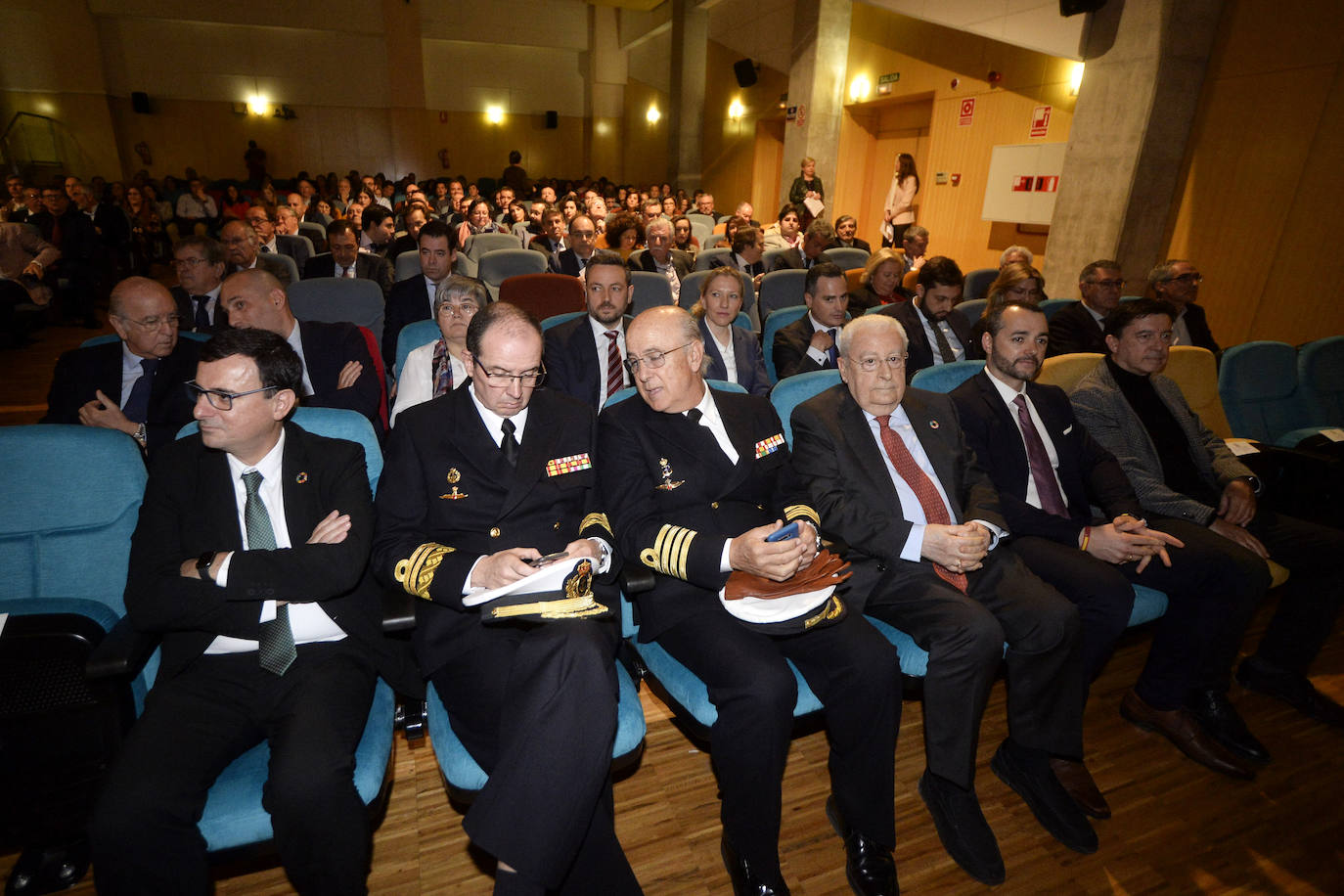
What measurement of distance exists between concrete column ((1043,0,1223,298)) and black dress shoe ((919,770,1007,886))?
5.69 m

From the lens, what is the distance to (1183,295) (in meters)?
3.90

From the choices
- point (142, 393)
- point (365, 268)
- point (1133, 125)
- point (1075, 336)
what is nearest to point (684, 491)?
point (142, 393)

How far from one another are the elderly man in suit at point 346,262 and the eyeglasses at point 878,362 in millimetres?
3977

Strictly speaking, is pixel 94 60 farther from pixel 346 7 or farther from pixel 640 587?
pixel 640 587

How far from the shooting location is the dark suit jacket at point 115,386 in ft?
7.67

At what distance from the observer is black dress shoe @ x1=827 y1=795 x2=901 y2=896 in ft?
5.37

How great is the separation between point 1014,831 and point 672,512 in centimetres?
135


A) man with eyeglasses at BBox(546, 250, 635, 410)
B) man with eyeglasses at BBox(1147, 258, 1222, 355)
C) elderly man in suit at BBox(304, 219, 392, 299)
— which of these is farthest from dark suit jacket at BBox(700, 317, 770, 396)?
elderly man in suit at BBox(304, 219, 392, 299)

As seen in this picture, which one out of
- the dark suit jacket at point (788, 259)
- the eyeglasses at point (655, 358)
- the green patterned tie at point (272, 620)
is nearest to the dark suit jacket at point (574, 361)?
the eyeglasses at point (655, 358)

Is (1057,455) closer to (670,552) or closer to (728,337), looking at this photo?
(670,552)

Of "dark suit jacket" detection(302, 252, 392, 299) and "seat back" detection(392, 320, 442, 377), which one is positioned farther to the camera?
"dark suit jacket" detection(302, 252, 392, 299)

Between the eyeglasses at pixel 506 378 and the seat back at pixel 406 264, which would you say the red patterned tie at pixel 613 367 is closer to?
the eyeglasses at pixel 506 378

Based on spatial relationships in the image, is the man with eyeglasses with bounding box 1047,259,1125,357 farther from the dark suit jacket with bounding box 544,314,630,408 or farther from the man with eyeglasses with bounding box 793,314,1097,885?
the dark suit jacket with bounding box 544,314,630,408

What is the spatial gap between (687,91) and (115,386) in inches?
543
